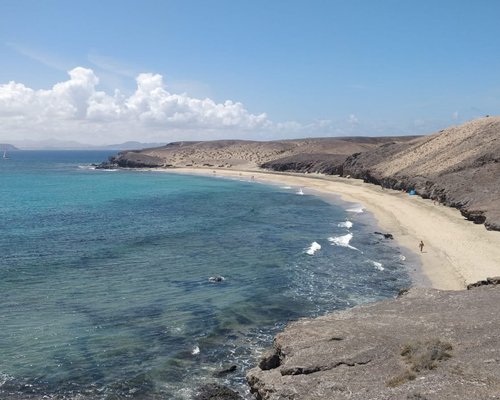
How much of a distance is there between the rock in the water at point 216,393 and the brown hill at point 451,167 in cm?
3412

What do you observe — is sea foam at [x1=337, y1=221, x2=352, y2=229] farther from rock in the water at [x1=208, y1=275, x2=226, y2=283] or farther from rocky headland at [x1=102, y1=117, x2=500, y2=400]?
rock in the water at [x1=208, y1=275, x2=226, y2=283]

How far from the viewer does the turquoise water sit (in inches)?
788

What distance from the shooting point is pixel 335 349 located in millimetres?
17078

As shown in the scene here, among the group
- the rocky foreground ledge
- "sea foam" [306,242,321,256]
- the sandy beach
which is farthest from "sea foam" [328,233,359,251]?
the rocky foreground ledge

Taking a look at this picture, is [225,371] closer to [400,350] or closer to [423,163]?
[400,350]

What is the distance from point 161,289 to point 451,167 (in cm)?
5032

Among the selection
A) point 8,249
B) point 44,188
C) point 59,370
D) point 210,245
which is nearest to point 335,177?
point 44,188

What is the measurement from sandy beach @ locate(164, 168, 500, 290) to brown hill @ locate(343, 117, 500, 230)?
176 cm

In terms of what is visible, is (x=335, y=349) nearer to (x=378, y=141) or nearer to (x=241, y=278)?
(x=241, y=278)

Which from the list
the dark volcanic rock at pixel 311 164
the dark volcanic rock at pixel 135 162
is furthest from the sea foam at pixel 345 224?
the dark volcanic rock at pixel 135 162

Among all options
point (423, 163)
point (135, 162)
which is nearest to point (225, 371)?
point (423, 163)

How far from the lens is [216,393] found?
59.0 ft

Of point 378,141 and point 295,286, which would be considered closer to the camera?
point 295,286

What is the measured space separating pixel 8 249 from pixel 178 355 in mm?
24974
